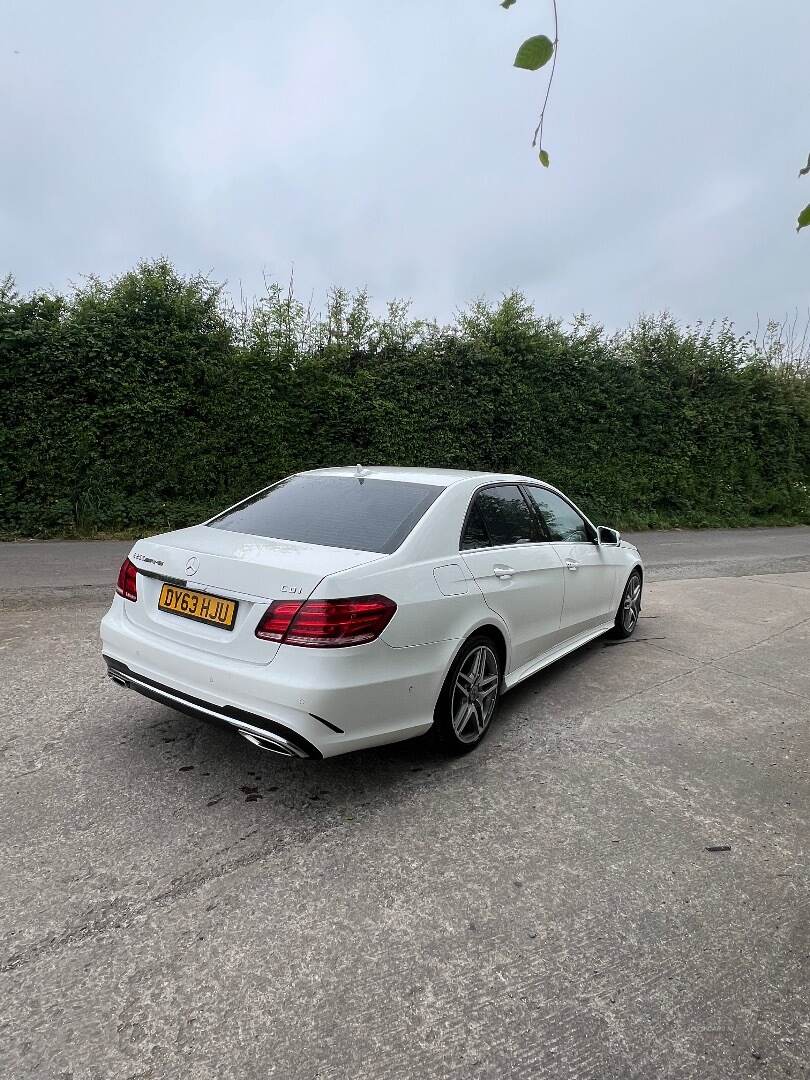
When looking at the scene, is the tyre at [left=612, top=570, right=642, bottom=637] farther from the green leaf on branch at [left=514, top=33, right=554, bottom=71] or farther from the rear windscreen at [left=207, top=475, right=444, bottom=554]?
the green leaf on branch at [left=514, top=33, right=554, bottom=71]

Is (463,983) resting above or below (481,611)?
below

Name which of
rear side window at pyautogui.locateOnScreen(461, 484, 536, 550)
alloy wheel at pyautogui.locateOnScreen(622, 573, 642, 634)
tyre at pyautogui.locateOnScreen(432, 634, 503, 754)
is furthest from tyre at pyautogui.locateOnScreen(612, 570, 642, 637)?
tyre at pyautogui.locateOnScreen(432, 634, 503, 754)

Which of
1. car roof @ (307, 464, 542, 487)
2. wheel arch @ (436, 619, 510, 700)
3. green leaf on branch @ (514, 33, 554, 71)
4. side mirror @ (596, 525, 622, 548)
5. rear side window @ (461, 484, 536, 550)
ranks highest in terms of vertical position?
green leaf on branch @ (514, 33, 554, 71)

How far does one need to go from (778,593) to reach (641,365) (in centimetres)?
768

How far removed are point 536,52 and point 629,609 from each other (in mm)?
5135

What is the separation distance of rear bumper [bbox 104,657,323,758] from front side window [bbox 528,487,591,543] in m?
2.44

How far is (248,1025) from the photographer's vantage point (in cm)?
188

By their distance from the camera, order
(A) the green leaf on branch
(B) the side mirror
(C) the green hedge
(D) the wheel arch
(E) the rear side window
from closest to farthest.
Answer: (A) the green leaf on branch < (D) the wheel arch < (E) the rear side window < (B) the side mirror < (C) the green hedge

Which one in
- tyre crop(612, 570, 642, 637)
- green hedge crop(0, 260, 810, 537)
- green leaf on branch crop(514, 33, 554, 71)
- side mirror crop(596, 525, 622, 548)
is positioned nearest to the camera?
green leaf on branch crop(514, 33, 554, 71)

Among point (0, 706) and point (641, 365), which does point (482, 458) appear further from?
point (0, 706)

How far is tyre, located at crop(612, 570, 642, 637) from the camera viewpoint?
580 centimetres

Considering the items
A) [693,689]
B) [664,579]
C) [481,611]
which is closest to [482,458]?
[664,579]

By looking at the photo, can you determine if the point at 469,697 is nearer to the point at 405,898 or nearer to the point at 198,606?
the point at 405,898

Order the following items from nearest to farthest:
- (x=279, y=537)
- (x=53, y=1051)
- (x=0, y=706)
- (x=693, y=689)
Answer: (x=53, y=1051) < (x=279, y=537) < (x=0, y=706) < (x=693, y=689)
